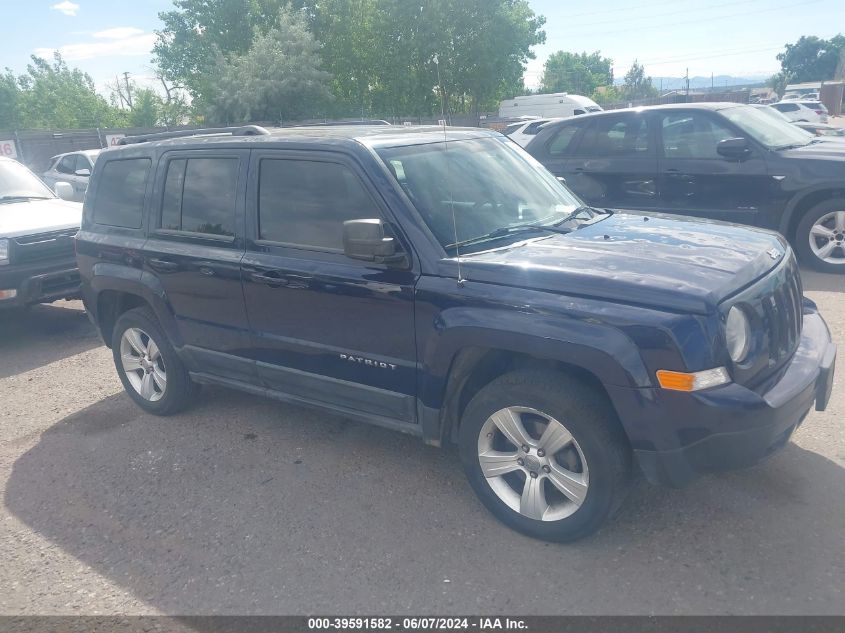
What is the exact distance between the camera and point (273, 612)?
304 centimetres

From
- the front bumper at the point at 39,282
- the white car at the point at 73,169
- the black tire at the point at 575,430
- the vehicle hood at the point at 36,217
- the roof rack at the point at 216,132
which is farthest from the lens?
the white car at the point at 73,169

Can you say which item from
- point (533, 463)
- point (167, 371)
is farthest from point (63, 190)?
point (533, 463)

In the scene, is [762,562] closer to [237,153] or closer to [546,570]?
[546,570]

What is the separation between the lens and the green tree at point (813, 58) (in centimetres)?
9144

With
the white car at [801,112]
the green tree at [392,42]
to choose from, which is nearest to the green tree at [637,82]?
the green tree at [392,42]

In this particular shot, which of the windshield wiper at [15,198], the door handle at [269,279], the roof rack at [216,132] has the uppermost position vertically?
the roof rack at [216,132]

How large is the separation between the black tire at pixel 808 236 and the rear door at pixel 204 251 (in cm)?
600

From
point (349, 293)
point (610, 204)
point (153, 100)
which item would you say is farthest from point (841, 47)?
point (349, 293)

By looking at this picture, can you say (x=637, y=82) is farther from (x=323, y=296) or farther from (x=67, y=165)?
(x=323, y=296)

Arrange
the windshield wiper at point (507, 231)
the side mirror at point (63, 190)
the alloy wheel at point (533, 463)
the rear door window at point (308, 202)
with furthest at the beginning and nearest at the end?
the side mirror at point (63, 190) → the rear door window at point (308, 202) → the windshield wiper at point (507, 231) → the alloy wheel at point (533, 463)

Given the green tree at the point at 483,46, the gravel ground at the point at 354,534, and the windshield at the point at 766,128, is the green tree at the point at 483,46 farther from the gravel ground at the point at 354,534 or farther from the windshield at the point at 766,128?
the gravel ground at the point at 354,534

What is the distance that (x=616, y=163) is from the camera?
843 centimetres

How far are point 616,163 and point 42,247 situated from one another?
6.32 m

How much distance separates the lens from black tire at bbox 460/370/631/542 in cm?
310
